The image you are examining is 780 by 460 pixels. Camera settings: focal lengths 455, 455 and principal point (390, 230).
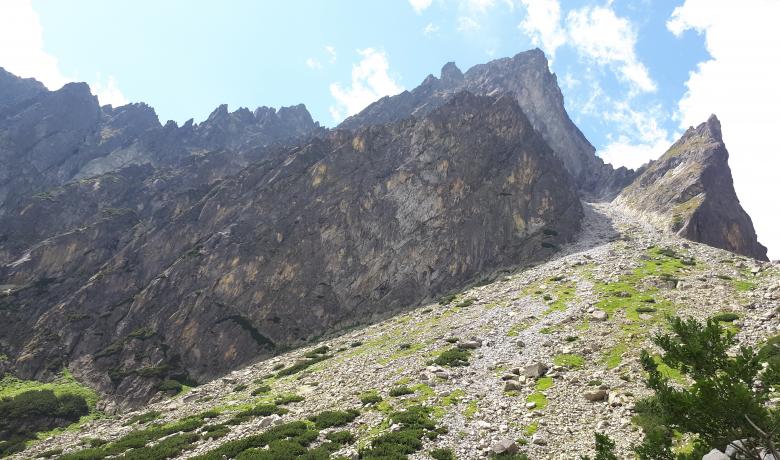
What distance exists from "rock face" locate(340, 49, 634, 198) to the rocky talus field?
11002 centimetres

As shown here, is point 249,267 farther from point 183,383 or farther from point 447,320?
point 447,320

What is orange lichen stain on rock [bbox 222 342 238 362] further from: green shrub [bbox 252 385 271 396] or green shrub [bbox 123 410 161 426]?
green shrub [bbox 252 385 271 396]

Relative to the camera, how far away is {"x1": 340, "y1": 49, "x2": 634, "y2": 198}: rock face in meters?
169

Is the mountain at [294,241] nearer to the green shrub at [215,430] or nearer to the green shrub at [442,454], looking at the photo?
Answer: the green shrub at [215,430]

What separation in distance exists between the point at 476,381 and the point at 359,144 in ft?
271

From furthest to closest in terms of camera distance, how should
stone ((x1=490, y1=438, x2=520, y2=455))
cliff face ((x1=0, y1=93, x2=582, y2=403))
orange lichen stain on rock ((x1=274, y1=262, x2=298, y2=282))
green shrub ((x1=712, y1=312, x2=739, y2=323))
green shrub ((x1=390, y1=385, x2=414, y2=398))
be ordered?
orange lichen stain on rock ((x1=274, y1=262, x2=298, y2=282)) < cliff face ((x1=0, y1=93, x2=582, y2=403)) < green shrub ((x1=712, y1=312, x2=739, y2=323)) < green shrub ((x1=390, y1=385, x2=414, y2=398)) < stone ((x1=490, y1=438, x2=520, y2=455))

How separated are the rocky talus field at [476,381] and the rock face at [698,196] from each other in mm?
31084

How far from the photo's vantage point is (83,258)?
9781 cm

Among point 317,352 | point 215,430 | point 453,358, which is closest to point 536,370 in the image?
point 453,358

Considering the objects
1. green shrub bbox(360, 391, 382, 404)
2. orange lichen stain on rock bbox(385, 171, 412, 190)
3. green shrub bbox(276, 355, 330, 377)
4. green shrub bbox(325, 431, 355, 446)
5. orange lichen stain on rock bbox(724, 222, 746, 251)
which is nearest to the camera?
green shrub bbox(325, 431, 355, 446)

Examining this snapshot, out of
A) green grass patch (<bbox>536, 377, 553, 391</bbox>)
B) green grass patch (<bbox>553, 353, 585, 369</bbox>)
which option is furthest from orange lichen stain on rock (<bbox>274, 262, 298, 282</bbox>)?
green grass patch (<bbox>536, 377, 553, 391</bbox>)

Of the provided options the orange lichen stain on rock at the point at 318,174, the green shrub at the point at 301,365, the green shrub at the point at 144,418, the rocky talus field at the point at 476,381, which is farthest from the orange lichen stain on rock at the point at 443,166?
the green shrub at the point at 144,418

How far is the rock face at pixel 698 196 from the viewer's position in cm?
9150

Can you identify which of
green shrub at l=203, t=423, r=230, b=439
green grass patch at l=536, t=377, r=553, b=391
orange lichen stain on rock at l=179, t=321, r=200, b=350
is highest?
orange lichen stain on rock at l=179, t=321, r=200, b=350
